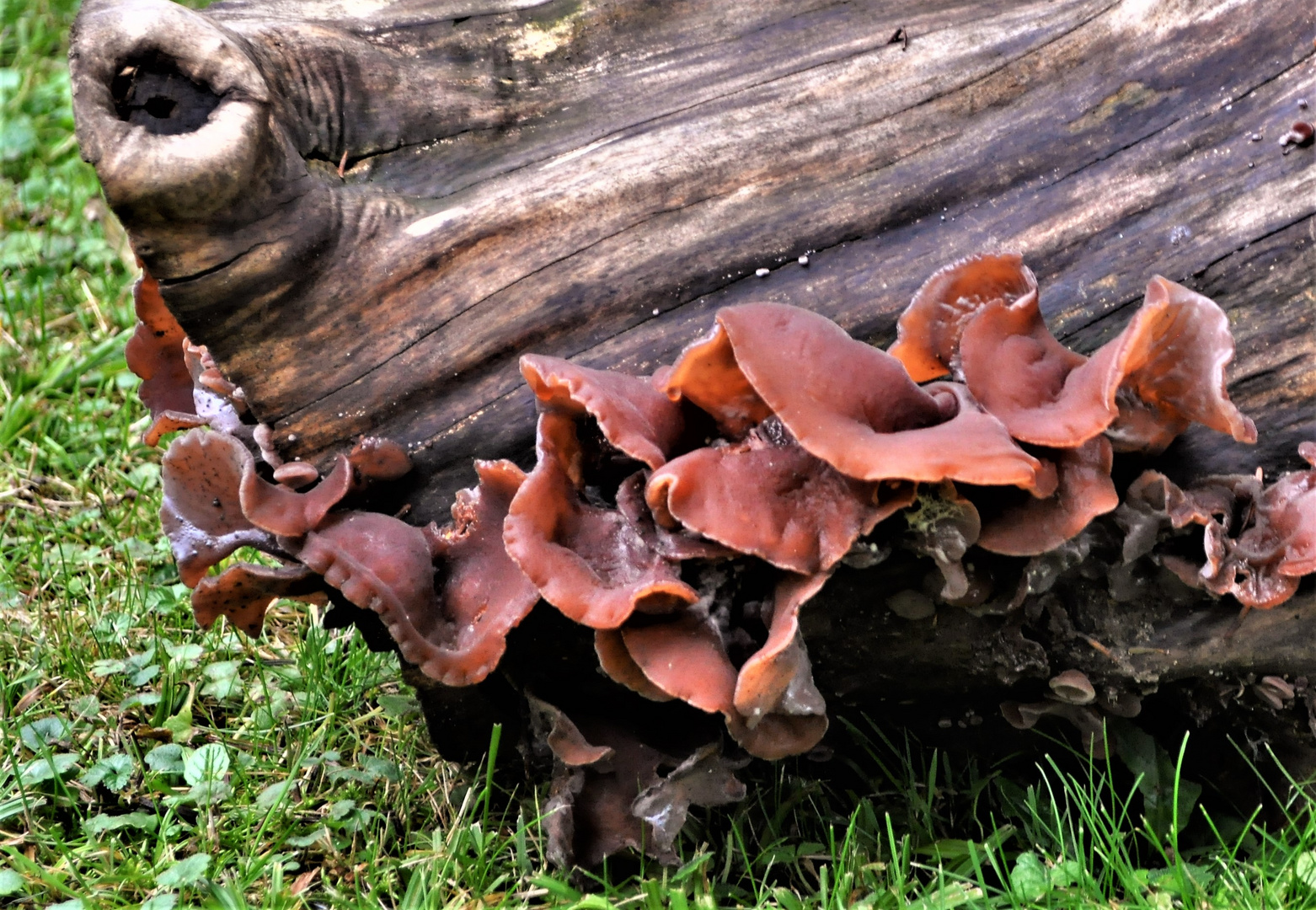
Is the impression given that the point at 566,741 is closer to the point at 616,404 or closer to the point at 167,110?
the point at 616,404

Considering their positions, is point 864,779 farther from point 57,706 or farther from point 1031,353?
point 57,706

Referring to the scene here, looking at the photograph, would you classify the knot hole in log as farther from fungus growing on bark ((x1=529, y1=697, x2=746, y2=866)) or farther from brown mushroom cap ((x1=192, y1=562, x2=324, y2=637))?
fungus growing on bark ((x1=529, y1=697, x2=746, y2=866))

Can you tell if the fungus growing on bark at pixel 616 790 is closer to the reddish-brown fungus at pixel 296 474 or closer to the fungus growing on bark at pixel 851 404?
the reddish-brown fungus at pixel 296 474

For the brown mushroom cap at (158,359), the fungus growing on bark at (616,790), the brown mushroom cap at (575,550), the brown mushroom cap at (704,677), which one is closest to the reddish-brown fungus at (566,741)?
the fungus growing on bark at (616,790)

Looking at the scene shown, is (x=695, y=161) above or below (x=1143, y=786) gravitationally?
above

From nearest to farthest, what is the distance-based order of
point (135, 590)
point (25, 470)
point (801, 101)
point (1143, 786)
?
point (1143, 786) → point (801, 101) → point (135, 590) → point (25, 470)

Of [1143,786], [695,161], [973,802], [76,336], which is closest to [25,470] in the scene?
[76,336]

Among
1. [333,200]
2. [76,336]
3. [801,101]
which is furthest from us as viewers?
[76,336]
